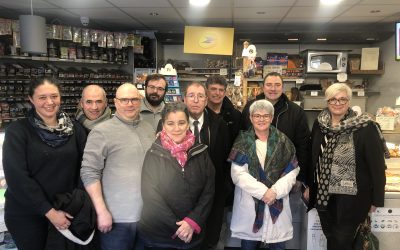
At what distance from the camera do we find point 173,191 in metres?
1.99

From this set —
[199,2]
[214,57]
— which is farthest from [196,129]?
[214,57]

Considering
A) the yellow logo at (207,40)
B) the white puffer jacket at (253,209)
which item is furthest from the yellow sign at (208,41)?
the white puffer jacket at (253,209)

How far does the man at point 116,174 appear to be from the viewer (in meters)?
1.99

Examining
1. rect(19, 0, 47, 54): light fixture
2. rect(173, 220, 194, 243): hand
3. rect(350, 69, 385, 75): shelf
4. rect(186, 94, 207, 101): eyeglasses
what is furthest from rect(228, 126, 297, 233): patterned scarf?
rect(350, 69, 385, 75): shelf

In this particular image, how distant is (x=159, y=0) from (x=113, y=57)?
2182mm

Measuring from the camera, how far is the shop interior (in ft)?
13.7

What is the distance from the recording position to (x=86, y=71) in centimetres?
561

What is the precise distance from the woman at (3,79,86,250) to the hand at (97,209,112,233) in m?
0.21

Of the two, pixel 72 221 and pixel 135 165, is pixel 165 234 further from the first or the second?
pixel 72 221

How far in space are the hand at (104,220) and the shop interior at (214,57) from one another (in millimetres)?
1679

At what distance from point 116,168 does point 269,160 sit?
Answer: 111cm

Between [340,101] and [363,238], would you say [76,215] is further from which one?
[363,238]

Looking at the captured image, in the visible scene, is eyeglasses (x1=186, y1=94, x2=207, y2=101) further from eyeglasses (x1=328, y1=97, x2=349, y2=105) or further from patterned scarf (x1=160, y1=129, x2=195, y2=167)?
eyeglasses (x1=328, y1=97, x2=349, y2=105)

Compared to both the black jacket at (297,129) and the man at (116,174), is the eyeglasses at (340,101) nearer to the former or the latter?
the black jacket at (297,129)
